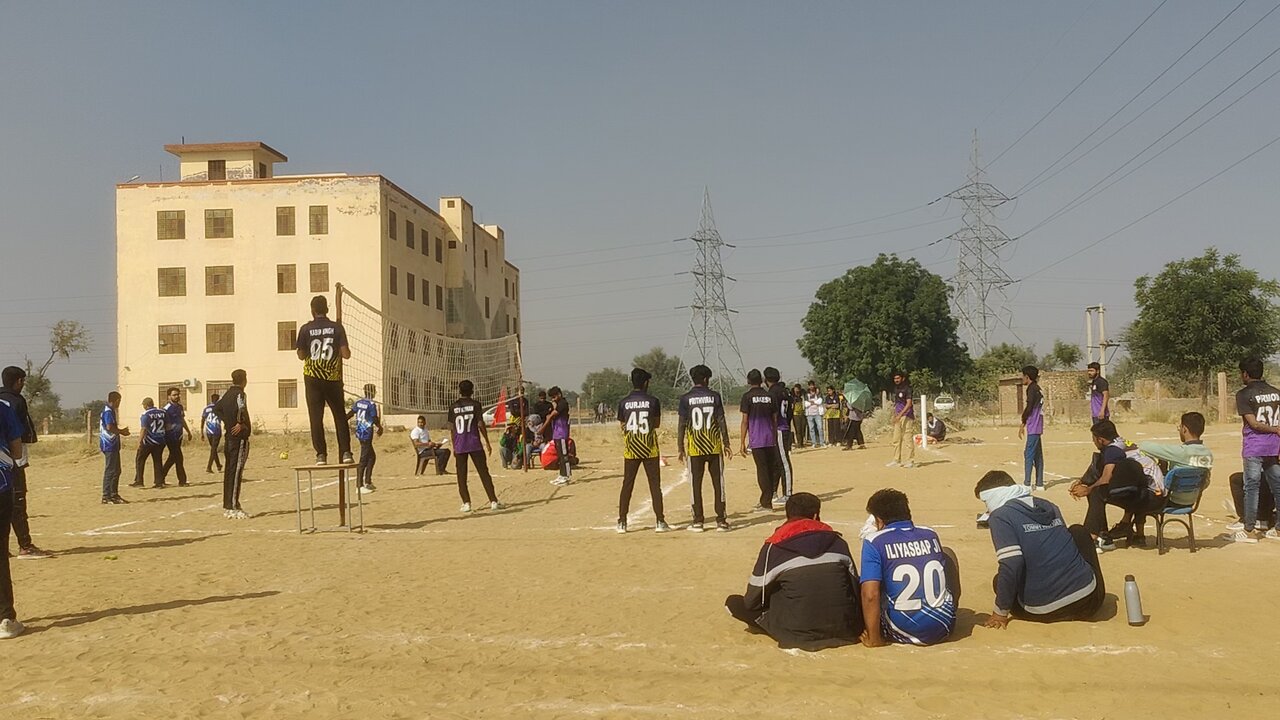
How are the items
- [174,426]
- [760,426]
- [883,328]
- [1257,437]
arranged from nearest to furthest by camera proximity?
[1257,437] < [760,426] < [174,426] < [883,328]

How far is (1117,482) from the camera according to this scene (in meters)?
9.09

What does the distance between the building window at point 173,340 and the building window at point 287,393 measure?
200 inches

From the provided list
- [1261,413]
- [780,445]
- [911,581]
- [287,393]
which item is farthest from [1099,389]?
[287,393]

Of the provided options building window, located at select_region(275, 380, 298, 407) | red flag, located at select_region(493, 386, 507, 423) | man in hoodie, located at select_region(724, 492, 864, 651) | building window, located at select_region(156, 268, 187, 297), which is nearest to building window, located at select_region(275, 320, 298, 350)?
building window, located at select_region(275, 380, 298, 407)

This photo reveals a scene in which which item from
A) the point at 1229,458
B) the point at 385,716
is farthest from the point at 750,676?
the point at 1229,458

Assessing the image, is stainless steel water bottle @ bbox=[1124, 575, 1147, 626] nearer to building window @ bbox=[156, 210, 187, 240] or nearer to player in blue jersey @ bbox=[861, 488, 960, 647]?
player in blue jersey @ bbox=[861, 488, 960, 647]

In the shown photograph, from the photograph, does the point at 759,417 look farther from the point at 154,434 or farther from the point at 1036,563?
the point at 154,434

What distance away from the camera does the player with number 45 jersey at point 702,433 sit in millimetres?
11758

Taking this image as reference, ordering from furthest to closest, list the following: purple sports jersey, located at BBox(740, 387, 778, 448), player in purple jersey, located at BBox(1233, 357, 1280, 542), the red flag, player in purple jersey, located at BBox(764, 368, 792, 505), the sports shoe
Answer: the red flag → player in purple jersey, located at BBox(764, 368, 792, 505) → purple sports jersey, located at BBox(740, 387, 778, 448) → player in purple jersey, located at BBox(1233, 357, 1280, 542) → the sports shoe

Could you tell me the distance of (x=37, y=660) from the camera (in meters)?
6.28

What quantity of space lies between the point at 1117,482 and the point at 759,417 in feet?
15.5

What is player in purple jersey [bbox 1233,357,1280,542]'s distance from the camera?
9609 millimetres

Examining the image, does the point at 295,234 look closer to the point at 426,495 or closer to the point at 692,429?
the point at 426,495

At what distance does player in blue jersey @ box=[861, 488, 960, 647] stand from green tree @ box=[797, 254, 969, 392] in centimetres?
5328
